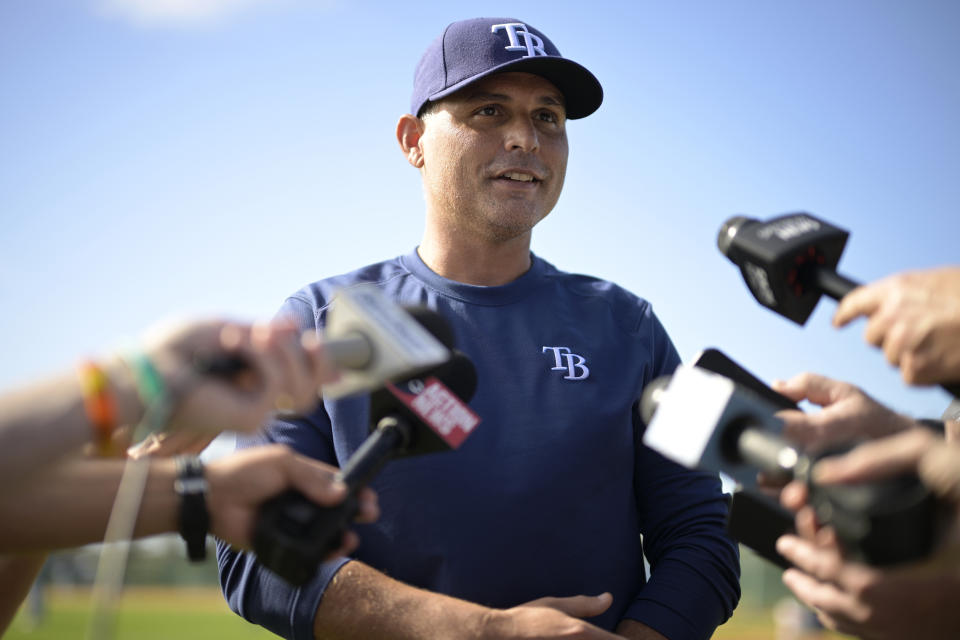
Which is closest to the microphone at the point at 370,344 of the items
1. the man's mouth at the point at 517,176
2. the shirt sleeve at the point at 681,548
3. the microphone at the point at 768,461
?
the microphone at the point at 768,461

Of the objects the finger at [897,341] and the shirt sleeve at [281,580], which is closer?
the finger at [897,341]

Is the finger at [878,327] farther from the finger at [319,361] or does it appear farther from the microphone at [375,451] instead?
the finger at [319,361]

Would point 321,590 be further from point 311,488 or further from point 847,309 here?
point 847,309

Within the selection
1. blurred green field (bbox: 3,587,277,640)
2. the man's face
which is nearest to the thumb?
the man's face

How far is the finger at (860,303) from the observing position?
71.6 inches

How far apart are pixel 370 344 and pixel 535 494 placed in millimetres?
1337

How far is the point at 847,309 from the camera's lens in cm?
186

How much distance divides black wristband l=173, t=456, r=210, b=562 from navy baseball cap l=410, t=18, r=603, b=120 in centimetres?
207

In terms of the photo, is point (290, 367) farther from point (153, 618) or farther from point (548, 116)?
point (153, 618)

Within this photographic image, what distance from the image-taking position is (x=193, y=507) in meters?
1.75

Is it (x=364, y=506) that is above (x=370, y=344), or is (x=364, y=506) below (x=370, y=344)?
below

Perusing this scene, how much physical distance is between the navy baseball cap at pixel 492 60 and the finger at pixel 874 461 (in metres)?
2.21

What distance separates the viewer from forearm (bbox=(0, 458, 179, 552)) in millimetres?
1682

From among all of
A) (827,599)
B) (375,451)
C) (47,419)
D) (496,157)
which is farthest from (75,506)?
(496,157)
